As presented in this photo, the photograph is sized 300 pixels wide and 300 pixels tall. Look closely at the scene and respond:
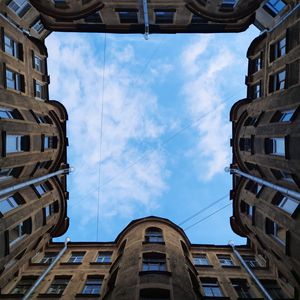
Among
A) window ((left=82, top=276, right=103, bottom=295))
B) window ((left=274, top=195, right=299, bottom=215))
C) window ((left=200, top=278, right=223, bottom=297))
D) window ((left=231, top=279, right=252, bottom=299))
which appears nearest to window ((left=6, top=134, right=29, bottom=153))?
window ((left=82, top=276, right=103, bottom=295))

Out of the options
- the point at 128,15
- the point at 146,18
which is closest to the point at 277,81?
the point at 146,18

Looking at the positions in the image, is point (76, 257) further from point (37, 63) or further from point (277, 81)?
point (277, 81)

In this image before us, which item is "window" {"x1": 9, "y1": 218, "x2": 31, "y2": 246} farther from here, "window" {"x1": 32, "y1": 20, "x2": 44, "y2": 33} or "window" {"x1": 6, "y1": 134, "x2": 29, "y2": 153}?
"window" {"x1": 32, "y1": 20, "x2": 44, "y2": 33}

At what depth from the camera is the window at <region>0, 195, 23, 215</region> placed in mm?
20094

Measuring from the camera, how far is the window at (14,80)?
71.2 ft

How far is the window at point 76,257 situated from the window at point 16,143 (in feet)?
42.9

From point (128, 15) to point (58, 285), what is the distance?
2606cm

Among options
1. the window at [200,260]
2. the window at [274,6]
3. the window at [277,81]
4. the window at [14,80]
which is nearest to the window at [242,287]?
the window at [200,260]

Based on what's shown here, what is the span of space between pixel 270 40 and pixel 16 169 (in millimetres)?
23681

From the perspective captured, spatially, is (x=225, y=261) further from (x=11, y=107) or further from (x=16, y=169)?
(x=11, y=107)

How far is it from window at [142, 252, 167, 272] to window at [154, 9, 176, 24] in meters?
22.5

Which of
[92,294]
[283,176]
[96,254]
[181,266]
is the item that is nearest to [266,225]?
[283,176]

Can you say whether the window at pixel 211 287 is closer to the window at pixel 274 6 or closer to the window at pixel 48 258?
the window at pixel 48 258

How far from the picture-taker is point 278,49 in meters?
23.0
